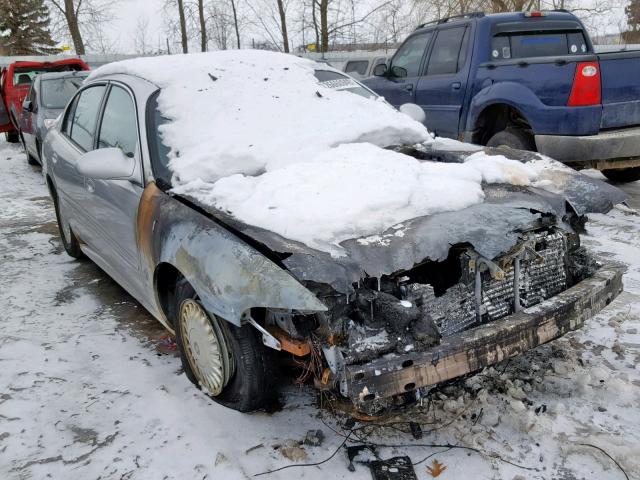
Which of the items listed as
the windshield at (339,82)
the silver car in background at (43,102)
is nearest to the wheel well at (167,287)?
the windshield at (339,82)

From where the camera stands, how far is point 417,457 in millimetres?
2387

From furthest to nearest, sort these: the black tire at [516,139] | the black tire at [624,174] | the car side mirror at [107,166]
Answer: the black tire at [624,174] → the black tire at [516,139] → the car side mirror at [107,166]

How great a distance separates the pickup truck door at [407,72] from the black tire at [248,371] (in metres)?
5.49

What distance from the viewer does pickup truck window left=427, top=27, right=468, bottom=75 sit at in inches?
261

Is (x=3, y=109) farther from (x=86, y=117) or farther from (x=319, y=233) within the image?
(x=319, y=233)

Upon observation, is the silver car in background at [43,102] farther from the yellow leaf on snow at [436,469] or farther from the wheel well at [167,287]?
the yellow leaf on snow at [436,469]

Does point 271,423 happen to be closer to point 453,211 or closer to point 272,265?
point 272,265

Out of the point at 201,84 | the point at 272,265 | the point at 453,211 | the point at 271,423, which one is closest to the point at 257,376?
the point at 271,423

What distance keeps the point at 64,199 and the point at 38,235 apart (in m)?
1.69

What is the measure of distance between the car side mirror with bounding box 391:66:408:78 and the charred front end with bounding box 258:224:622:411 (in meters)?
4.93

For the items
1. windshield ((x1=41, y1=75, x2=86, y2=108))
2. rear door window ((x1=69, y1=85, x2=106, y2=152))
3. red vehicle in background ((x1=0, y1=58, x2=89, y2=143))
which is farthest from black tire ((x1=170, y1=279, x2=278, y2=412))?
red vehicle in background ((x1=0, y1=58, x2=89, y2=143))

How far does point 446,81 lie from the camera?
6.71 meters

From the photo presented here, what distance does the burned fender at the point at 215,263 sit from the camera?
2.13 m

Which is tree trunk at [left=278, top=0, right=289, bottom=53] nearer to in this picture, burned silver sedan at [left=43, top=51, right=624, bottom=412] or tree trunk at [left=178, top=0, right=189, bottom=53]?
tree trunk at [left=178, top=0, right=189, bottom=53]
